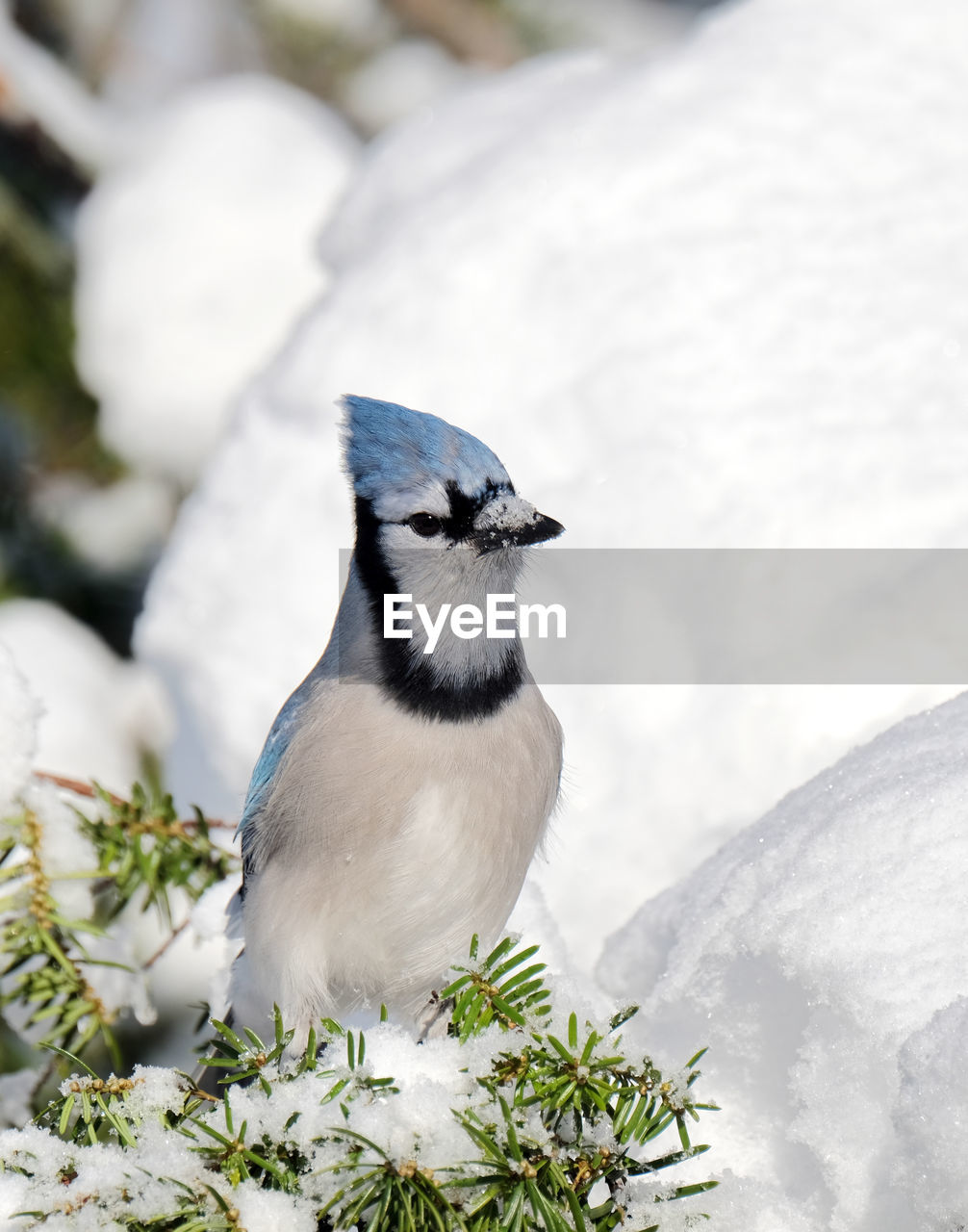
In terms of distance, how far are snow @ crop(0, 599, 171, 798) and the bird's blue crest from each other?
84 centimetres

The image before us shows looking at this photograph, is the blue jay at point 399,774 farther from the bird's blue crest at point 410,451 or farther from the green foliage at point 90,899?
the green foliage at point 90,899

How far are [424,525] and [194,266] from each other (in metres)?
1.32

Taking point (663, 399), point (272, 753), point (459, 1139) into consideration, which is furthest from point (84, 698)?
point (459, 1139)

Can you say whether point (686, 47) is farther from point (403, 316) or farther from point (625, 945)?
point (625, 945)

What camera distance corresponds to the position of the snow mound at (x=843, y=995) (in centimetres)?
74

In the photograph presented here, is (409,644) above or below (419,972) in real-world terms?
above

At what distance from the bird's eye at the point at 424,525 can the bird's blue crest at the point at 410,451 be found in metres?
0.03

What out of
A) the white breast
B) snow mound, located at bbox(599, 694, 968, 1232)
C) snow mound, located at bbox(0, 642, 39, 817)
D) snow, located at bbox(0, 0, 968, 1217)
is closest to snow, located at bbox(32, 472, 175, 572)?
snow, located at bbox(0, 0, 968, 1217)

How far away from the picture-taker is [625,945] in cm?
114

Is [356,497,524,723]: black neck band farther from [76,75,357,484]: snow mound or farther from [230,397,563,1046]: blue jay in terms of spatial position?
[76,75,357,484]: snow mound

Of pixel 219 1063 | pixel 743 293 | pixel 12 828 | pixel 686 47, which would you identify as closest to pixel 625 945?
pixel 219 1063

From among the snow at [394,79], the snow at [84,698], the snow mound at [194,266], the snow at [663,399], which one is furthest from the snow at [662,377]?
the snow at [394,79]

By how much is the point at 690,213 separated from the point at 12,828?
45.6 inches

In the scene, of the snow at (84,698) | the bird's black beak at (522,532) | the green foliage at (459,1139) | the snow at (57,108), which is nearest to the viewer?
the green foliage at (459,1139)
